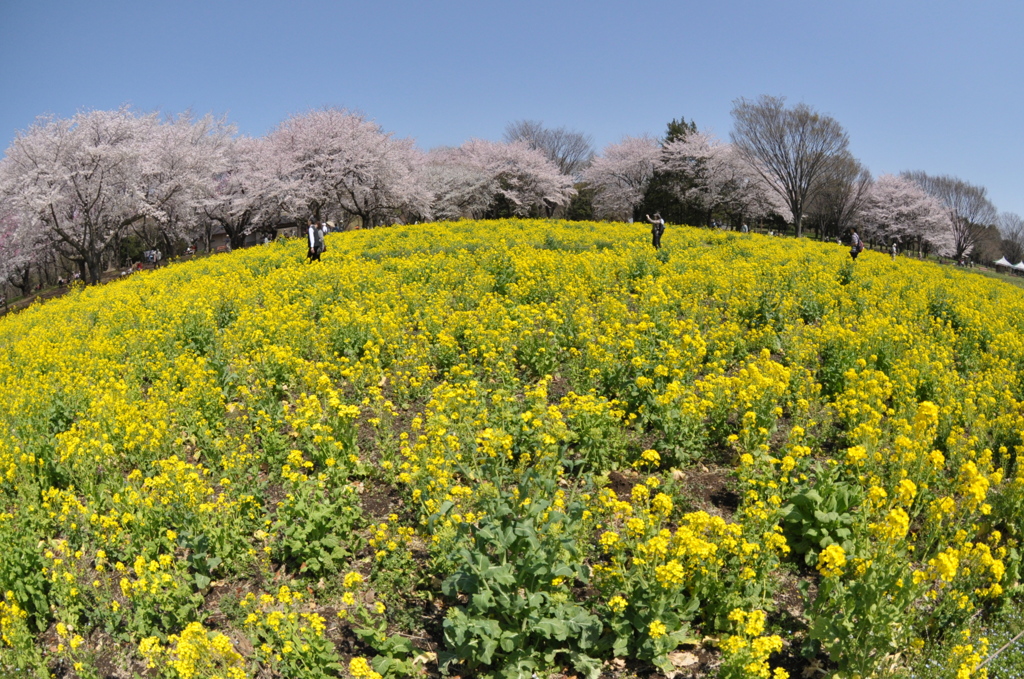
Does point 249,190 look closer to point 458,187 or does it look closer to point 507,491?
point 458,187

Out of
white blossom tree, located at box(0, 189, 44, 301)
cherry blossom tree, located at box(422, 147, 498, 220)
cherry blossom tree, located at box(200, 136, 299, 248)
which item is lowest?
white blossom tree, located at box(0, 189, 44, 301)

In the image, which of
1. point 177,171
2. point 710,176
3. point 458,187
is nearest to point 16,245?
point 177,171

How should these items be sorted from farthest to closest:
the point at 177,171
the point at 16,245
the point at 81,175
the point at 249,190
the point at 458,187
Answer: the point at 458,187 < the point at 16,245 < the point at 249,190 < the point at 177,171 < the point at 81,175

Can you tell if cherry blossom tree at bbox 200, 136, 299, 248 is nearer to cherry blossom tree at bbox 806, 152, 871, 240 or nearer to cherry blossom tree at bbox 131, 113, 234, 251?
cherry blossom tree at bbox 131, 113, 234, 251

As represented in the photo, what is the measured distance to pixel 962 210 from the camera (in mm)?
76812

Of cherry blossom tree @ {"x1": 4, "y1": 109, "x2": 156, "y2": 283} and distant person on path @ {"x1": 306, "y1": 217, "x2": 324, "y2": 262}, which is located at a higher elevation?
cherry blossom tree @ {"x1": 4, "y1": 109, "x2": 156, "y2": 283}

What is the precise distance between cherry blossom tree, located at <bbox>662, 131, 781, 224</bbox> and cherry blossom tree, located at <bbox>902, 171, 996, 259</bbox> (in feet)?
126

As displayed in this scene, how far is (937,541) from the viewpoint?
5.78 meters

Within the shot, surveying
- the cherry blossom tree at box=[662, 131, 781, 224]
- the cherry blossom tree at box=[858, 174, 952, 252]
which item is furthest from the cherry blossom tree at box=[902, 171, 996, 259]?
the cherry blossom tree at box=[662, 131, 781, 224]

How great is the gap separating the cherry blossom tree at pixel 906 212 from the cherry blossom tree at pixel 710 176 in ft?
94.0

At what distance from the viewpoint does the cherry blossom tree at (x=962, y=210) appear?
75812 millimetres

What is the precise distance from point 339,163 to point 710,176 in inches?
1306

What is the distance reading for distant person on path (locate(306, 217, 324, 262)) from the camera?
1733 cm

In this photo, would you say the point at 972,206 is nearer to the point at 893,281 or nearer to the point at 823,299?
the point at 893,281
